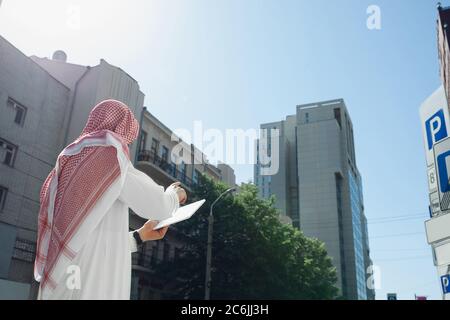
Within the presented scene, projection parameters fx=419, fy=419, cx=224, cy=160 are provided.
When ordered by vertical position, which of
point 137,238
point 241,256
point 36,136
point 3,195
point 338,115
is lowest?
point 137,238

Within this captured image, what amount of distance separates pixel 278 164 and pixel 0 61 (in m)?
95.2

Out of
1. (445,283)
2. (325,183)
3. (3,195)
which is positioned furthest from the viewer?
(325,183)

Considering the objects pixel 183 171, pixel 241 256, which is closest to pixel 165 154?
pixel 183 171

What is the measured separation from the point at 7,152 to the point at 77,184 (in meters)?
19.3

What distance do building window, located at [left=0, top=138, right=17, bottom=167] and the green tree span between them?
34.1ft

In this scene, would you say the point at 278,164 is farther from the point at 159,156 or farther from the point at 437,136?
the point at 437,136

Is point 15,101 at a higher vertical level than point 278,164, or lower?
lower

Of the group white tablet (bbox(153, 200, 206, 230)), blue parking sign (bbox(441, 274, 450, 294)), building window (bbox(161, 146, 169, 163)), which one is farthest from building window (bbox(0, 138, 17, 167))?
blue parking sign (bbox(441, 274, 450, 294))

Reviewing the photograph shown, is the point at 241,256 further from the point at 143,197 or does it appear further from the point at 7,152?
the point at 143,197

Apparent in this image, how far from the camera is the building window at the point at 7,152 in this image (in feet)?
61.8

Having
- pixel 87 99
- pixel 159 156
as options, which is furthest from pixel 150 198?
pixel 159 156

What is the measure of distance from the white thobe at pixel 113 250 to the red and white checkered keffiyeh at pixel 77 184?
0.08 meters

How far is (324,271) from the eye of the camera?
31.8m

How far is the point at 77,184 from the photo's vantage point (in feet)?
7.00
